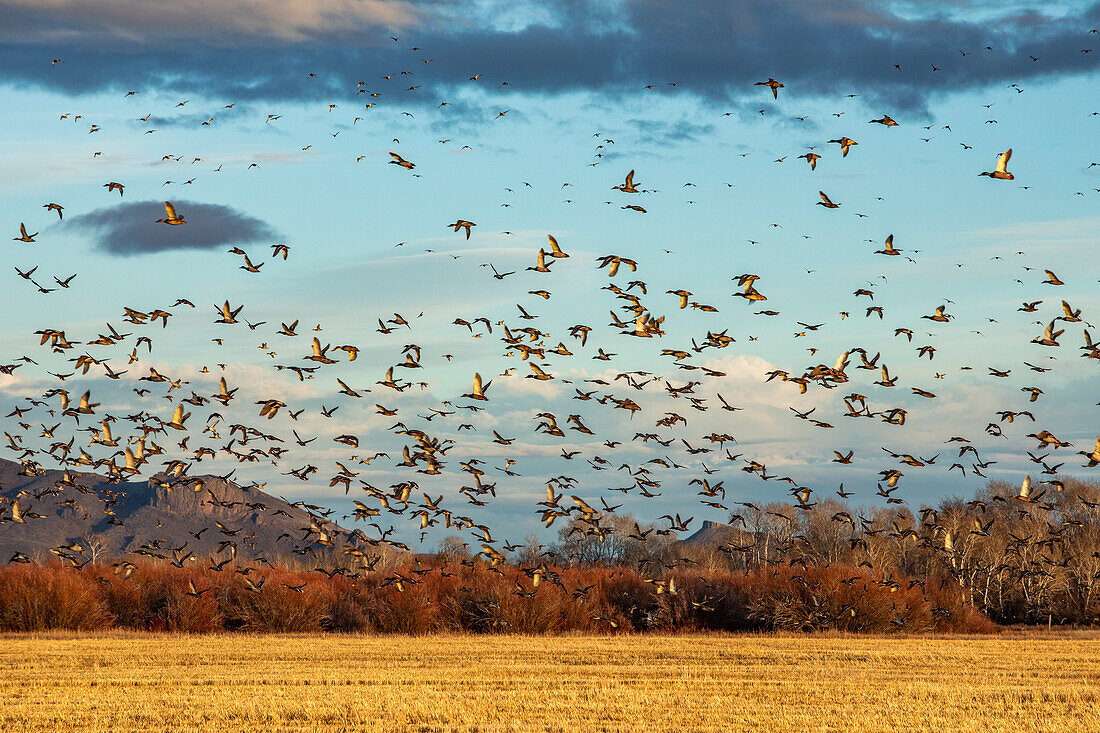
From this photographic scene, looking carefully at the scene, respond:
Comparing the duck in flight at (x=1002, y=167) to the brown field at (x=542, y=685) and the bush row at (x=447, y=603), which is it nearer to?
the brown field at (x=542, y=685)

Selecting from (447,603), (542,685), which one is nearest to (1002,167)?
(542,685)

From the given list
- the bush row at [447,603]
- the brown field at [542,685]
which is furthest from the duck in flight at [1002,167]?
the bush row at [447,603]

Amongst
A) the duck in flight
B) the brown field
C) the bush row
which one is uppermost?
the duck in flight

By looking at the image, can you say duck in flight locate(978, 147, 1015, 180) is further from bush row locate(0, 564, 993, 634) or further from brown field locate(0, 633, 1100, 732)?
bush row locate(0, 564, 993, 634)

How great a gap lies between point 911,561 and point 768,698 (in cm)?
7225

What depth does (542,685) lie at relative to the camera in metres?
31.6

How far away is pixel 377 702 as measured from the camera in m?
27.2

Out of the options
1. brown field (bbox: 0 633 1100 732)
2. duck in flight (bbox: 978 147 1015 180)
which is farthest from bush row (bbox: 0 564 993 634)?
duck in flight (bbox: 978 147 1015 180)

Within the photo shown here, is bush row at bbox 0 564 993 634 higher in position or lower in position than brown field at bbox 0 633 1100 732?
higher

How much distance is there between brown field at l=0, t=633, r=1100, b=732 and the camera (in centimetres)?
2491

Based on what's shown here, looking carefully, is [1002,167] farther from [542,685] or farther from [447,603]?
[447,603]

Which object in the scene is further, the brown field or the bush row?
the bush row

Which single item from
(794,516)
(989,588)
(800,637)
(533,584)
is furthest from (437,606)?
(794,516)

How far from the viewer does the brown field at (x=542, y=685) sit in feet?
81.7
